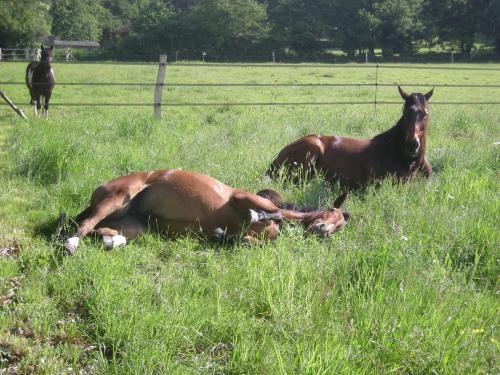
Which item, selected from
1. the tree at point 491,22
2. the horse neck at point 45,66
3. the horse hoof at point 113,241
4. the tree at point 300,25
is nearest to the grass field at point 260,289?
the horse hoof at point 113,241

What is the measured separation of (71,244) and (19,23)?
57.8 meters

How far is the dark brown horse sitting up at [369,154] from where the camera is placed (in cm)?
644

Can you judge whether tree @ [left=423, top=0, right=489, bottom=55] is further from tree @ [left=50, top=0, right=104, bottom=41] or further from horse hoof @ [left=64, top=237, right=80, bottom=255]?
horse hoof @ [left=64, top=237, right=80, bottom=255]

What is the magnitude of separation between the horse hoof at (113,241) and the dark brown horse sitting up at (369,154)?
8.43 feet

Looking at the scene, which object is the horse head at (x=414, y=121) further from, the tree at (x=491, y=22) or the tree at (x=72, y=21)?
the tree at (x=72, y=21)

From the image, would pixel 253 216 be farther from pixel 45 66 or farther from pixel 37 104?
pixel 45 66

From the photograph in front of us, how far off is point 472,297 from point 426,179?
10.4 feet

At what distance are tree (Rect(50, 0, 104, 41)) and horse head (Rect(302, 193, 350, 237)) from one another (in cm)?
8004

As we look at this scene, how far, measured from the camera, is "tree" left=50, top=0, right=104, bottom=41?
78938mm

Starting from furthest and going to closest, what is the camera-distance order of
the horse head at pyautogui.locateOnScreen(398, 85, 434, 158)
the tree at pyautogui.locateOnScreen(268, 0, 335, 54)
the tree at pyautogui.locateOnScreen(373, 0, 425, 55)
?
1. the tree at pyautogui.locateOnScreen(268, 0, 335, 54)
2. the tree at pyautogui.locateOnScreen(373, 0, 425, 55)
3. the horse head at pyautogui.locateOnScreen(398, 85, 434, 158)

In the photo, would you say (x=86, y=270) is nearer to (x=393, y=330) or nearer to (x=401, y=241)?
(x=393, y=330)

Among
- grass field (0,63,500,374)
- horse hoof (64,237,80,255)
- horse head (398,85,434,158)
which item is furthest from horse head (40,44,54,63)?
horse hoof (64,237,80,255)

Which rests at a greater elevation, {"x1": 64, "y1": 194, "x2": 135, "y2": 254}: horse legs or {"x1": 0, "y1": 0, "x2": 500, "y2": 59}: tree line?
{"x1": 0, "y1": 0, "x2": 500, "y2": 59}: tree line

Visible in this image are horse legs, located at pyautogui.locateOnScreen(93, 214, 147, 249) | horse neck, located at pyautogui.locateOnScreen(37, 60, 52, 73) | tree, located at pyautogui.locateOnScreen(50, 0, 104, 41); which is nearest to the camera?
horse legs, located at pyautogui.locateOnScreen(93, 214, 147, 249)
